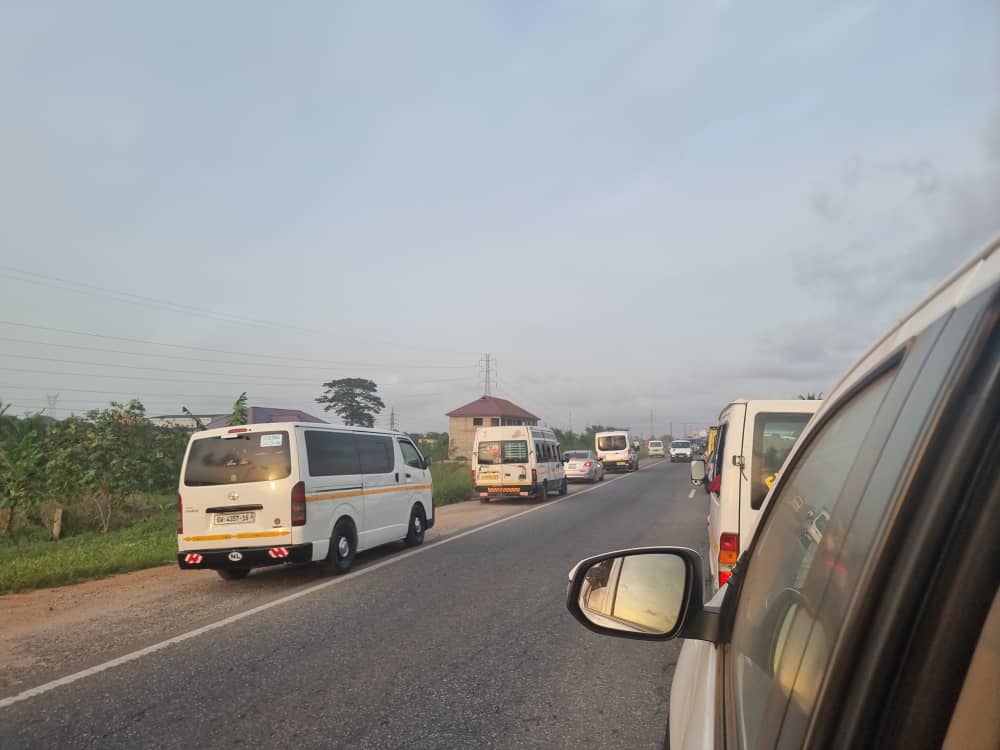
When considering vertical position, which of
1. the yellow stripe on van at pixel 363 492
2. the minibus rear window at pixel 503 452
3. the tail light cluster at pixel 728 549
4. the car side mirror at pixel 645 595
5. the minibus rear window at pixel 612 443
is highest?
the minibus rear window at pixel 612 443

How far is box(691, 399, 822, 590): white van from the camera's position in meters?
5.42

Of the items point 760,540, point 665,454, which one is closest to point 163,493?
point 760,540

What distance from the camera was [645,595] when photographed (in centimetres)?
185

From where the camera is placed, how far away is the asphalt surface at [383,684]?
13.1ft

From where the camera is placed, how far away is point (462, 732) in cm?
397

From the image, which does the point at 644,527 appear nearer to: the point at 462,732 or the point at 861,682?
the point at 462,732

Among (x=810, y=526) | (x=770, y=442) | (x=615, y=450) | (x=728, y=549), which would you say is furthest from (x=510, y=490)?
(x=615, y=450)

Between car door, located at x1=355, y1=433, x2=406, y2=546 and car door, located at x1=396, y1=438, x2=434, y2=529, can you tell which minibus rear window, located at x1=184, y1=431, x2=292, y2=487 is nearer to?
car door, located at x1=355, y1=433, x2=406, y2=546

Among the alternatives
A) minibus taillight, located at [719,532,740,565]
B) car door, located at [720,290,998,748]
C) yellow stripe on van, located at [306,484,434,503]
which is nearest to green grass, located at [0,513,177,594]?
yellow stripe on van, located at [306,484,434,503]

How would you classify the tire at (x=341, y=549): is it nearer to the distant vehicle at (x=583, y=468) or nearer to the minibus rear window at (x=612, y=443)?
the distant vehicle at (x=583, y=468)

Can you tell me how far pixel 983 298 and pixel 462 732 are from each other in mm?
3887

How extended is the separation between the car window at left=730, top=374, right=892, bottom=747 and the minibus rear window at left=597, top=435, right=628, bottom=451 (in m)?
37.8

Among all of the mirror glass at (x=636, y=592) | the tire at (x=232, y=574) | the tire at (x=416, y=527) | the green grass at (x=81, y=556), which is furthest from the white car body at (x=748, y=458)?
the green grass at (x=81, y=556)

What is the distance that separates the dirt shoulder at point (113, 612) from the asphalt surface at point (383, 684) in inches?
15.6
